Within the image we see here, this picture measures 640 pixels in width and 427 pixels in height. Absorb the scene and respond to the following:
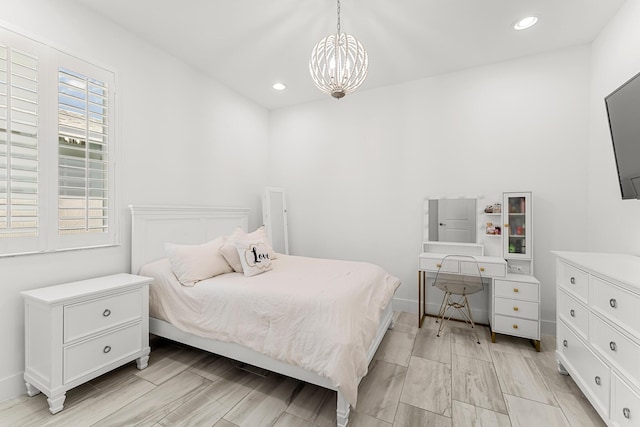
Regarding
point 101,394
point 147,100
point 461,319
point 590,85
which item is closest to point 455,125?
point 590,85

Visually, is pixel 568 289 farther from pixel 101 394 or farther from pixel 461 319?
pixel 101 394

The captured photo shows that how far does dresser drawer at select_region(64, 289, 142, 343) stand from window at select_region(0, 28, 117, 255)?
552 millimetres

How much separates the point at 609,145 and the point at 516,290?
1436 mm

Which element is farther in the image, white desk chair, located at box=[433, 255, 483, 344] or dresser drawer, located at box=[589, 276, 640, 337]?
white desk chair, located at box=[433, 255, 483, 344]

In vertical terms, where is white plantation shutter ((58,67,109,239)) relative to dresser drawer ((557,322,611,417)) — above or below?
above

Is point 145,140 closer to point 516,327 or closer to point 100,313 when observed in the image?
point 100,313

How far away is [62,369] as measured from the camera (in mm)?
1741

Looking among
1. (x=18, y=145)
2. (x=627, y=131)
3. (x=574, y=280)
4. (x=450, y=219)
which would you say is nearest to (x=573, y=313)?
(x=574, y=280)

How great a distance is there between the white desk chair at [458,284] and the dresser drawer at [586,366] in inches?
27.1

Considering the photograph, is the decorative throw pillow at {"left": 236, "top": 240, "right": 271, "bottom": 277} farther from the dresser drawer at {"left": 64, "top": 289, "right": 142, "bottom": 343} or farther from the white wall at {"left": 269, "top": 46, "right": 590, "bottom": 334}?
the white wall at {"left": 269, "top": 46, "right": 590, "bottom": 334}

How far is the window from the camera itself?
183cm

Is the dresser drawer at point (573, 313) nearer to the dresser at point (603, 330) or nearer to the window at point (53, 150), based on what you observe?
the dresser at point (603, 330)

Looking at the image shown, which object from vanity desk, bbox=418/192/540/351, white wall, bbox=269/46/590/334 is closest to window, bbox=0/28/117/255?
white wall, bbox=269/46/590/334

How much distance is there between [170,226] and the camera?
9.36ft
